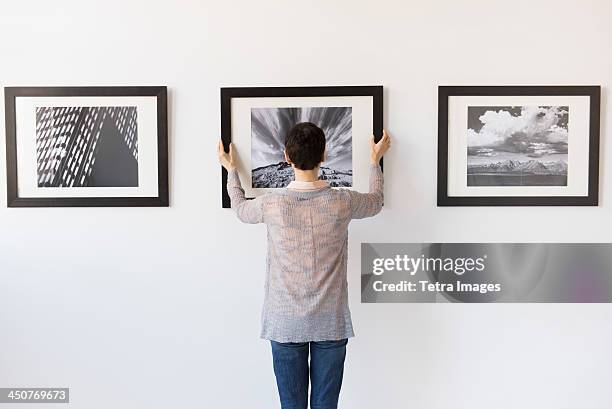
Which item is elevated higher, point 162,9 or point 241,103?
point 162,9

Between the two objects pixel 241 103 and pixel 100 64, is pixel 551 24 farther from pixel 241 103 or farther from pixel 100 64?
pixel 100 64

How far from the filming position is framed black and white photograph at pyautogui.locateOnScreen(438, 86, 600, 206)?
198 cm

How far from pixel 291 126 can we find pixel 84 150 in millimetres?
855

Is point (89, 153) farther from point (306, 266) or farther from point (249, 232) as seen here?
point (306, 266)

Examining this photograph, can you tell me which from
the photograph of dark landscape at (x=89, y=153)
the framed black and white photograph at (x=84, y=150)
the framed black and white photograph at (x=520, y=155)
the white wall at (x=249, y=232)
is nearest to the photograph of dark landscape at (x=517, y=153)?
the framed black and white photograph at (x=520, y=155)

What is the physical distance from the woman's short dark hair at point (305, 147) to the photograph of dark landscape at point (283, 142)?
35 cm

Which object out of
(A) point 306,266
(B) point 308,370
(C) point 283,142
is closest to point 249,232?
(C) point 283,142

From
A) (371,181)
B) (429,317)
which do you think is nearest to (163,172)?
(371,181)

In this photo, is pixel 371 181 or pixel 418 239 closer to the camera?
pixel 371 181

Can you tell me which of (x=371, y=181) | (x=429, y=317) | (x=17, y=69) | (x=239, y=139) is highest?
(x=17, y=69)

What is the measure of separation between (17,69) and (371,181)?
1511mm

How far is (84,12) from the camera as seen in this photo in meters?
1.99

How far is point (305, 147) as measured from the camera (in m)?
1.60

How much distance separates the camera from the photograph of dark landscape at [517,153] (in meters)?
1.99
